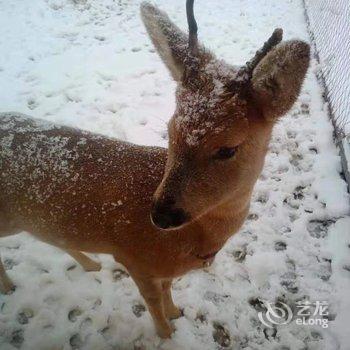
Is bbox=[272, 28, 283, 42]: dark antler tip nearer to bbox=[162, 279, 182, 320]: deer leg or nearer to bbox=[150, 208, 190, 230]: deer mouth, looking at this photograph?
bbox=[150, 208, 190, 230]: deer mouth

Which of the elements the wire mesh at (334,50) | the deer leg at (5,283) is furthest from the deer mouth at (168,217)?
the wire mesh at (334,50)

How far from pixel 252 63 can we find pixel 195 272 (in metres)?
2.36

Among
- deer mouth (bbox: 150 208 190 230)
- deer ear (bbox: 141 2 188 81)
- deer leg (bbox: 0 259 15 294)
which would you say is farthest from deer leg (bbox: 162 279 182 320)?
deer ear (bbox: 141 2 188 81)

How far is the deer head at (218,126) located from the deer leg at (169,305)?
47.4 inches

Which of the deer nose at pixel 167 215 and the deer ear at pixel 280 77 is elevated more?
the deer ear at pixel 280 77

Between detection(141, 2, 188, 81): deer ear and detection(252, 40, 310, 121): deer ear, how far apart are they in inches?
23.6

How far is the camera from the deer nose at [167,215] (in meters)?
2.10

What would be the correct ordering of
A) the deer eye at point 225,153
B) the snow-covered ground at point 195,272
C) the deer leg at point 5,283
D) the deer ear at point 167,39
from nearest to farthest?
1. the deer eye at point 225,153
2. the deer ear at point 167,39
3. the snow-covered ground at point 195,272
4. the deer leg at point 5,283

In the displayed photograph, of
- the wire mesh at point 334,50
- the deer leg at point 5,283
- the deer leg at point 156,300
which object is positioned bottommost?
the deer leg at point 5,283

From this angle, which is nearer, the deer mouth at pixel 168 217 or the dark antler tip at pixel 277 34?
the dark antler tip at pixel 277 34

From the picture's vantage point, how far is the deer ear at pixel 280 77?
5.97 feet

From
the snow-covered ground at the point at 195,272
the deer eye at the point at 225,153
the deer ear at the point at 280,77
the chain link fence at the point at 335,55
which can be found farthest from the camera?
the chain link fence at the point at 335,55

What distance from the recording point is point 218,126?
202 cm

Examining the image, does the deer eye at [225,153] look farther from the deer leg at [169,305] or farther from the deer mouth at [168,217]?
the deer leg at [169,305]
